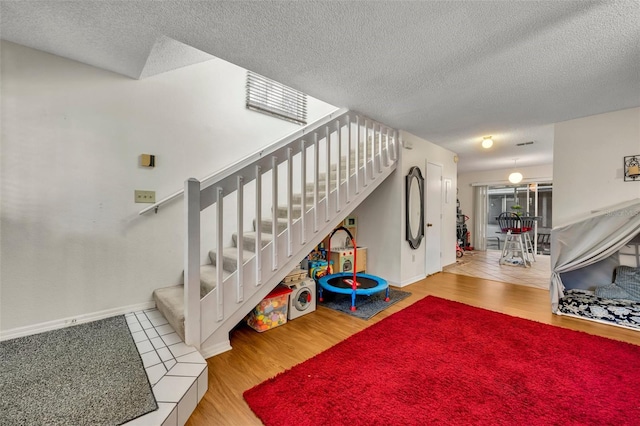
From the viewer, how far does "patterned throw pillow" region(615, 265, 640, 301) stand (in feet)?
9.25

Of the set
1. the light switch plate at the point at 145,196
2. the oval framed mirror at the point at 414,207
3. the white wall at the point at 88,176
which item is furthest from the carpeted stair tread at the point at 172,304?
the oval framed mirror at the point at 414,207

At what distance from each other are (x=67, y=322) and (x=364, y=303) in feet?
9.35

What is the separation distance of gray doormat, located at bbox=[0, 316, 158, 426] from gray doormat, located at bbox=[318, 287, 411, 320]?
76.5 inches

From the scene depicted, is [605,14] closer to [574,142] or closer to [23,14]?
[574,142]

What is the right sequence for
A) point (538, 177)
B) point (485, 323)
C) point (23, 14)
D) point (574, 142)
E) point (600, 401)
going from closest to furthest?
point (600, 401) < point (23, 14) < point (485, 323) < point (574, 142) < point (538, 177)

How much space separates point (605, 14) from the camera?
1580 mm

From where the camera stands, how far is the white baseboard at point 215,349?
1945 mm

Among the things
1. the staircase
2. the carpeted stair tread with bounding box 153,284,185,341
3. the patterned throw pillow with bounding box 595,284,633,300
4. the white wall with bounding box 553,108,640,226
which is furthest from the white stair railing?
the patterned throw pillow with bounding box 595,284,633,300

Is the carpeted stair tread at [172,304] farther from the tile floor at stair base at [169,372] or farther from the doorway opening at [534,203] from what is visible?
the doorway opening at [534,203]

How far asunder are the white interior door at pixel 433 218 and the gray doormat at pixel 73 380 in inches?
161

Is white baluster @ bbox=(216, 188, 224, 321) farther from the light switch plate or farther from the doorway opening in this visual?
the doorway opening

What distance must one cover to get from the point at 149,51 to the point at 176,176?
1.16 m

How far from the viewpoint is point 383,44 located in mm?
1882

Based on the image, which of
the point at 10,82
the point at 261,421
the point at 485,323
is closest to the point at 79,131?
the point at 10,82
